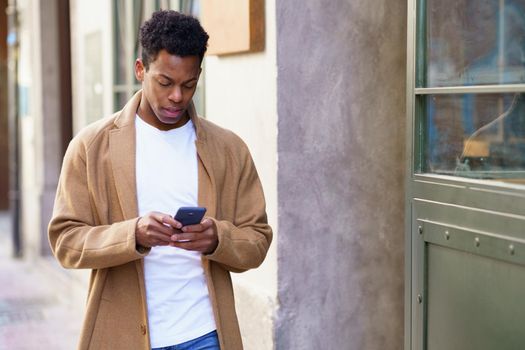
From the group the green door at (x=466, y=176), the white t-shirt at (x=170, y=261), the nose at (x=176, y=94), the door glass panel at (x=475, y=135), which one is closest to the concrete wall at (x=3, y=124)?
the green door at (x=466, y=176)

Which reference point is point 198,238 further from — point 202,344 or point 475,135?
point 475,135

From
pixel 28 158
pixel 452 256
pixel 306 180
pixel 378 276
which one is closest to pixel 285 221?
pixel 306 180

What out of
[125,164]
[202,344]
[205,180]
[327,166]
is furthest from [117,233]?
[327,166]

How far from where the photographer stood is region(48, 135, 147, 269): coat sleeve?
303 centimetres

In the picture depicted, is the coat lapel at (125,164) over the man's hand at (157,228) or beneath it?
over

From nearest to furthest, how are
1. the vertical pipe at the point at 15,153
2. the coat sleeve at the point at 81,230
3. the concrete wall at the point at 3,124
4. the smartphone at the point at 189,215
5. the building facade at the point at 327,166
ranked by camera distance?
the smartphone at the point at 189,215
the coat sleeve at the point at 81,230
the building facade at the point at 327,166
the vertical pipe at the point at 15,153
the concrete wall at the point at 3,124

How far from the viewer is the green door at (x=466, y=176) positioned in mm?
3664

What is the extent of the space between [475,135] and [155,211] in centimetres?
152

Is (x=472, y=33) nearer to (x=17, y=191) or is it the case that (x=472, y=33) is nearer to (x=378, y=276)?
(x=378, y=276)

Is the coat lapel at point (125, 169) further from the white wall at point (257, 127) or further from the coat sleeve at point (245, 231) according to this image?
the white wall at point (257, 127)

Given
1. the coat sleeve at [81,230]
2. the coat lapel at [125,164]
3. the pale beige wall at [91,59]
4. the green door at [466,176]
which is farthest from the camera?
the pale beige wall at [91,59]

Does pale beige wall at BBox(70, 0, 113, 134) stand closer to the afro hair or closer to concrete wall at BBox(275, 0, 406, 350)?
concrete wall at BBox(275, 0, 406, 350)

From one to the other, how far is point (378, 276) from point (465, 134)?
1.21 metres

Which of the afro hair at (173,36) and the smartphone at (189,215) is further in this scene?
the afro hair at (173,36)
